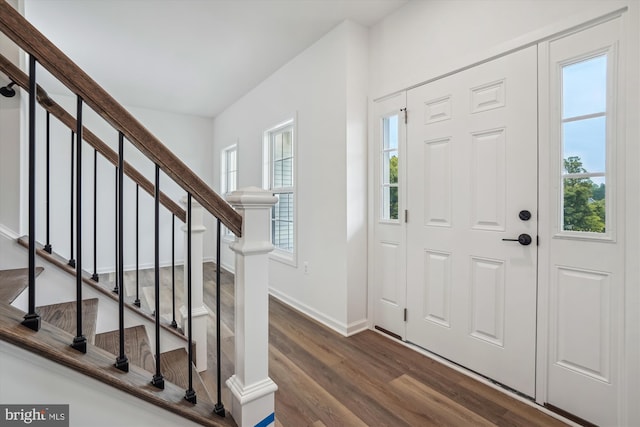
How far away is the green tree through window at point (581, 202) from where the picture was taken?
155cm

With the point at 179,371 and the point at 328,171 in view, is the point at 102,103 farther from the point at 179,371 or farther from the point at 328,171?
the point at 328,171

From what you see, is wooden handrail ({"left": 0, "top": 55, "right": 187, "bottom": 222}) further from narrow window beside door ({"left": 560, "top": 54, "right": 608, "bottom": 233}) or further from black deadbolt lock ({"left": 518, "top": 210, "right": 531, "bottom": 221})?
narrow window beside door ({"left": 560, "top": 54, "right": 608, "bottom": 233})

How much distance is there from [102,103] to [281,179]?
9.95 ft

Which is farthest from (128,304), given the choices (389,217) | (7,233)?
(389,217)

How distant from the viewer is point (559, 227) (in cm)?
167

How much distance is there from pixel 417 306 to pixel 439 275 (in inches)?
12.6

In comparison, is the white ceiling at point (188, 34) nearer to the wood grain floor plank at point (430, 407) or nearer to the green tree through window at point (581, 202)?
the green tree through window at point (581, 202)

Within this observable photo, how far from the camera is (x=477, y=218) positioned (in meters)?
2.02

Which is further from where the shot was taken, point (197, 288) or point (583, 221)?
point (197, 288)

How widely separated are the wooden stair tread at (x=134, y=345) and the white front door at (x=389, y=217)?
179 centimetres

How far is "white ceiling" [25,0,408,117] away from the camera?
2.49 m

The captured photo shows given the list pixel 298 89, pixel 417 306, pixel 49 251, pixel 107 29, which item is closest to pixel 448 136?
pixel 417 306

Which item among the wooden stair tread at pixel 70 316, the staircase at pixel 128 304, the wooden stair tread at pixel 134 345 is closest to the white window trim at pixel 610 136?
the staircase at pixel 128 304

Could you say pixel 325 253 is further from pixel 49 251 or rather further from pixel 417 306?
pixel 49 251
